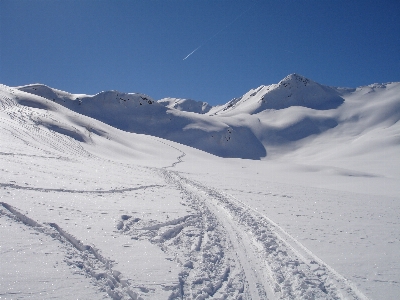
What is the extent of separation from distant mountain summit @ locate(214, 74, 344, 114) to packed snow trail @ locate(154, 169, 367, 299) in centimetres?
11636

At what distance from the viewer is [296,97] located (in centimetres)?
13138

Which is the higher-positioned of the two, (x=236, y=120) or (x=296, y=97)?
(x=296, y=97)

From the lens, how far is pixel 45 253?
A: 5.27 metres

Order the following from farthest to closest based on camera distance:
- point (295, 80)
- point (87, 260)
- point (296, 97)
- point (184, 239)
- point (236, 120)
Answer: point (295, 80), point (296, 97), point (236, 120), point (184, 239), point (87, 260)

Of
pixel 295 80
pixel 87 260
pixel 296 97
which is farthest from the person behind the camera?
pixel 295 80

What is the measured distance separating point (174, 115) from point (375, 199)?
83786mm

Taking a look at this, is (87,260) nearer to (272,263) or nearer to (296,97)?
(272,263)

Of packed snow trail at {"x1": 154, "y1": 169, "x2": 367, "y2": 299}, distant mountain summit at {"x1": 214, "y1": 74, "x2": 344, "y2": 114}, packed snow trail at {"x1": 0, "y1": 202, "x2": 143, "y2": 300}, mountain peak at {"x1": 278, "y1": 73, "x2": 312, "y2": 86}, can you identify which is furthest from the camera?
mountain peak at {"x1": 278, "y1": 73, "x2": 312, "y2": 86}

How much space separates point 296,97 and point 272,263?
133m

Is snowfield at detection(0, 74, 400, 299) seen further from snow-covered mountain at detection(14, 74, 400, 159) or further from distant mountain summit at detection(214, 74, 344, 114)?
distant mountain summit at detection(214, 74, 344, 114)

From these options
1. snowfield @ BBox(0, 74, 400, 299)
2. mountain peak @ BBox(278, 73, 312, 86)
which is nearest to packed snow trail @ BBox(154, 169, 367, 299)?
snowfield @ BBox(0, 74, 400, 299)

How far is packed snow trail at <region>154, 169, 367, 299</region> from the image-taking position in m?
5.20

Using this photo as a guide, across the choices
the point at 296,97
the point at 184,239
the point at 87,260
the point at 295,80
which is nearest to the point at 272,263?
the point at 184,239

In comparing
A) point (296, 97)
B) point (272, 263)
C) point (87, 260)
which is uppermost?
point (296, 97)
